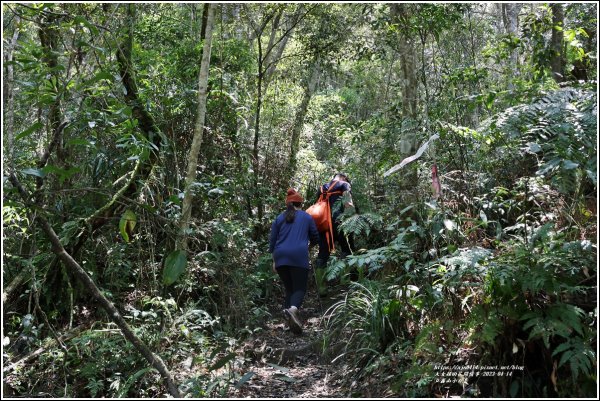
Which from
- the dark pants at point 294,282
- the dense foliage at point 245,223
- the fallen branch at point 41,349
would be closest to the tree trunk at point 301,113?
the dense foliage at point 245,223

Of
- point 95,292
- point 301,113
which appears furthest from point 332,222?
point 95,292

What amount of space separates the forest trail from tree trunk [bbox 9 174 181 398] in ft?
2.18

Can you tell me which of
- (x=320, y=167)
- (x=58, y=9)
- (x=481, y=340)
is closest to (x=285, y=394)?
(x=481, y=340)

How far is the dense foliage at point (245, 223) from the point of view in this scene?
481 cm

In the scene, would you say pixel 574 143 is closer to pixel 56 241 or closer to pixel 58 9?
pixel 56 241

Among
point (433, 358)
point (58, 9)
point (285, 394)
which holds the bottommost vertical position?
point (285, 394)

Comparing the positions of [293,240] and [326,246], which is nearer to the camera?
[293,240]

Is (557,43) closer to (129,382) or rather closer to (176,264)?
(176,264)

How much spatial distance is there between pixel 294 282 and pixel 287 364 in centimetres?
130

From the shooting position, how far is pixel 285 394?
5742 millimetres

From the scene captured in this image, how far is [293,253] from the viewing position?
Answer: 7531 millimetres

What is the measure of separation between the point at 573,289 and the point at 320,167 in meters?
8.69

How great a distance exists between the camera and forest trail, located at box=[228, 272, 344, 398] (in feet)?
18.9

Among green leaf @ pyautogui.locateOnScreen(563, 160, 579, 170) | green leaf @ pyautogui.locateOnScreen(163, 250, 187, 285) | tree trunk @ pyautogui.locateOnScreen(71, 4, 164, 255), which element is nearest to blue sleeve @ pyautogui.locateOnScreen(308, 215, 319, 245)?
tree trunk @ pyautogui.locateOnScreen(71, 4, 164, 255)
